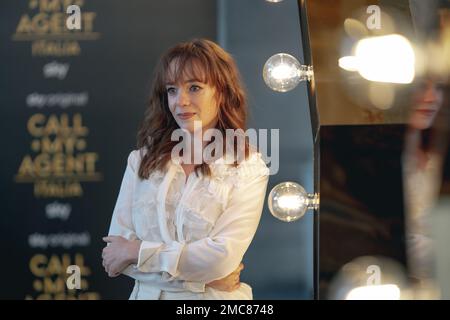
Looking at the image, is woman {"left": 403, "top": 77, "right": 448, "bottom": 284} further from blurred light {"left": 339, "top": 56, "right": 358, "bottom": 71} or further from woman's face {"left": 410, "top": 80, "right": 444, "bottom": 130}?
blurred light {"left": 339, "top": 56, "right": 358, "bottom": 71}

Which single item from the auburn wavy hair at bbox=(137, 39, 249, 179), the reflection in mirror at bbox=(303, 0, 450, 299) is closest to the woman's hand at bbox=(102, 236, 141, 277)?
the auburn wavy hair at bbox=(137, 39, 249, 179)

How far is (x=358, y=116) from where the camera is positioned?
1575 mm

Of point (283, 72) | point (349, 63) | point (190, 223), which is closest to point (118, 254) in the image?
point (190, 223)

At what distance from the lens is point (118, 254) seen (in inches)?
66.3

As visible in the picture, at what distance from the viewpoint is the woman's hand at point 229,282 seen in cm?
166

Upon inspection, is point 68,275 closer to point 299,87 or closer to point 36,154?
point 36,154

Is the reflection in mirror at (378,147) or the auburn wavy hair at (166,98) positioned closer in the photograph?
the reflection in mirror at (378,147)

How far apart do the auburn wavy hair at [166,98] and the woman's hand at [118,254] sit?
0.51ft

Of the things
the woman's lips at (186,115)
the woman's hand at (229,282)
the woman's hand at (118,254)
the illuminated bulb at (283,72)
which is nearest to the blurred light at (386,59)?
the illuminated bulb at (283,72)

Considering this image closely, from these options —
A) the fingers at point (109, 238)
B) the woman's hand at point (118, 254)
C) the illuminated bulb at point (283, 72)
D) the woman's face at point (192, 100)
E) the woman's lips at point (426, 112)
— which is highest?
the illuminated bulb at point (283, 72)

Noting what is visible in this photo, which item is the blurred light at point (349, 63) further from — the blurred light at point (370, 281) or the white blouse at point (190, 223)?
the blurred light at point (370, 281)

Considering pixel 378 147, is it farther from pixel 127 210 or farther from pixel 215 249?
pixel 127 210

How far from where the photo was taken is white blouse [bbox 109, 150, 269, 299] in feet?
5.37
